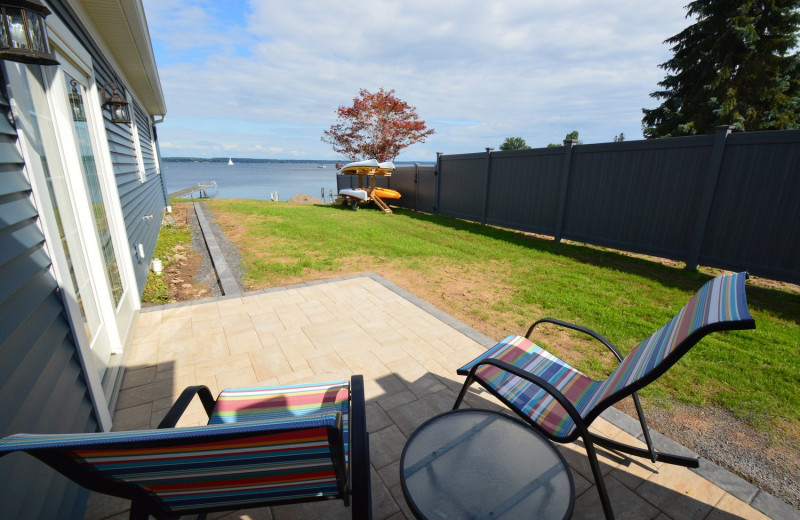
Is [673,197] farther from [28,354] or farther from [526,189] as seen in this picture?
[28,354]

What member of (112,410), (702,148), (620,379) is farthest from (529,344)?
(702,148)

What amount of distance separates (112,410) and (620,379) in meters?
3.30

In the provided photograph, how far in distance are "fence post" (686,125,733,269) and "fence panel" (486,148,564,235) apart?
2800 millimetres

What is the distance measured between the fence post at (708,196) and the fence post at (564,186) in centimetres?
255

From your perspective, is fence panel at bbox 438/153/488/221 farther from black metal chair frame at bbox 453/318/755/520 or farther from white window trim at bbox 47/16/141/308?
black metal chair frame at bbox 453/318/755/520

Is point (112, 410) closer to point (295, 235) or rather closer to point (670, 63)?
point (295, 235)

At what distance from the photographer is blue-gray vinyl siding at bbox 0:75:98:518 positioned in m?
1.31

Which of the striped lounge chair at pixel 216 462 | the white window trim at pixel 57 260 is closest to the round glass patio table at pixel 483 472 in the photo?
the striped lounge chair at pixel 216 462

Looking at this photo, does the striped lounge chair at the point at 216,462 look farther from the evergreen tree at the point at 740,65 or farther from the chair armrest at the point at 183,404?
the evergreen tree at the point at 740,65

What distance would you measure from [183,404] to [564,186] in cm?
837

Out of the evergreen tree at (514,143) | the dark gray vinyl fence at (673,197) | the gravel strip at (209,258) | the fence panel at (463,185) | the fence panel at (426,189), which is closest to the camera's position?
the dark gray vinyl fence at (673,197)

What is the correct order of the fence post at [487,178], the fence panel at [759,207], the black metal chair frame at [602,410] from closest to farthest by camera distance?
the black metal chair frame at [602,410], the fence panel at [759,207], the fence post at [487,178]

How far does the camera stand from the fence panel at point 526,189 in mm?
8375

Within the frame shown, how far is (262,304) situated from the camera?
4.38m
